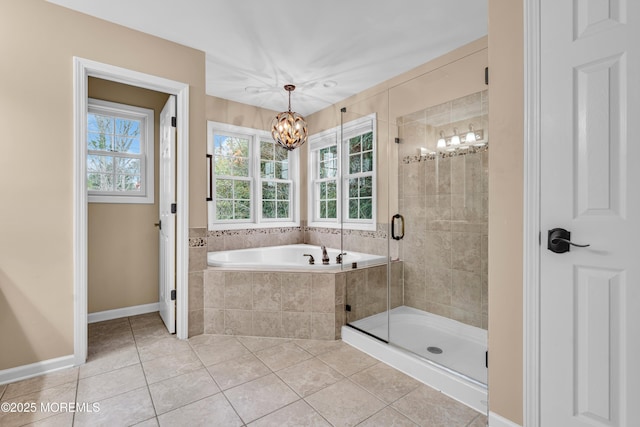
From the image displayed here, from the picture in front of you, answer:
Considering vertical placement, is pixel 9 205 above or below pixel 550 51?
below

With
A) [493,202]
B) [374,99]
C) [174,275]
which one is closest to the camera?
[493,202]

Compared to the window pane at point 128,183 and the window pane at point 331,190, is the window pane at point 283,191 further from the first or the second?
the window pane at point 128,183

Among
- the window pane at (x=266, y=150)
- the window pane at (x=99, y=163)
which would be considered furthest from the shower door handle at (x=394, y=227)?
the window pane at (x=99, y=163)

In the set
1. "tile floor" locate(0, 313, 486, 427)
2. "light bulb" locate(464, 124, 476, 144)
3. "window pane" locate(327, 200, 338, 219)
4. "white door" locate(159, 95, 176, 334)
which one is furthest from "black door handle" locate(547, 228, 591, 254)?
"window pane" locate(327, 200, 338, 219)

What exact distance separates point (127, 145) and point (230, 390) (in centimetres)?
278

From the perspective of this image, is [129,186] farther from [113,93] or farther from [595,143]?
[595,143]

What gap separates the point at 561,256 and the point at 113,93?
396cm

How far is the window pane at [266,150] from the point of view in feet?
14.2

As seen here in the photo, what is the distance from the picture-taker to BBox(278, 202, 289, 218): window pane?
451 cm

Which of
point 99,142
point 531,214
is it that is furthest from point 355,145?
point 99,142

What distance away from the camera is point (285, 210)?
4570 millimetres

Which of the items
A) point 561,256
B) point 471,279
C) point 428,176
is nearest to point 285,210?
point 428,176

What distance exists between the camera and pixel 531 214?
1376mm

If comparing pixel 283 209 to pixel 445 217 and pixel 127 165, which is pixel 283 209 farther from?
pixel 445 217
